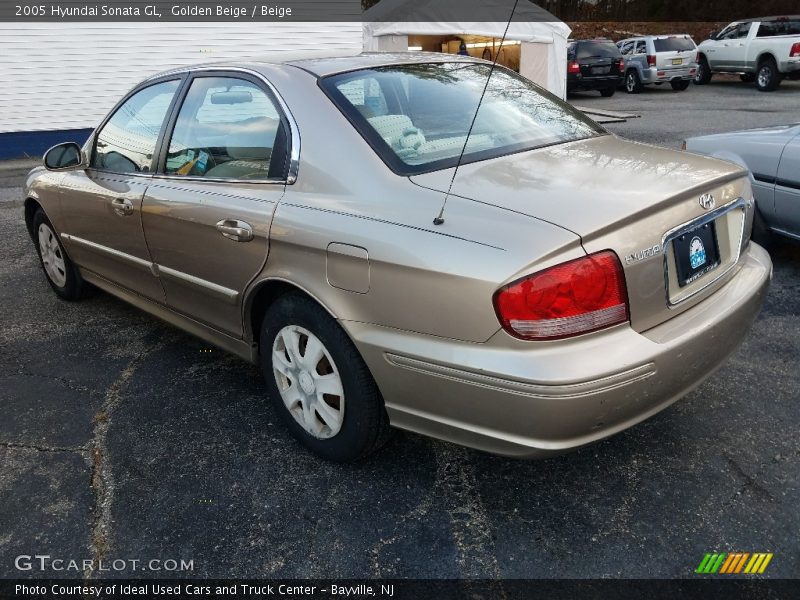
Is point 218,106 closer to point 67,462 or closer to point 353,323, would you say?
point 353,323

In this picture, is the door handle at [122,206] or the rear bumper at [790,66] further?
the rear bumper at [790,66]

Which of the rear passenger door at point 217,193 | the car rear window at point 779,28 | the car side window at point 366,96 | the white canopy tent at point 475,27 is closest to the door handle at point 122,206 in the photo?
the rear passenger door at point 217,193

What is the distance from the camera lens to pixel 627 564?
7.59 feet

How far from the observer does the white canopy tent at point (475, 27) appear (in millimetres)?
14172

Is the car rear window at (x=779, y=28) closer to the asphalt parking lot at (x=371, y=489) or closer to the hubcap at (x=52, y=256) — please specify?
the asphalt parking lot at (x=371, y=489)

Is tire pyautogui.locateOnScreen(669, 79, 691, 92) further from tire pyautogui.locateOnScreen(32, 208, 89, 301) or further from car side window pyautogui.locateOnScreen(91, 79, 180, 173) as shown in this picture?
car side window pyautogui.locateOnScreen(91, 79, 180, 173)

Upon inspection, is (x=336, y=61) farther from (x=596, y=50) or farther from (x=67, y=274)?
(x=596, y=50)

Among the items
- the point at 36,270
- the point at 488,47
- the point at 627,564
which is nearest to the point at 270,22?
the point at 488,47

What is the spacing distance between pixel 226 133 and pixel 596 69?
58.8ft

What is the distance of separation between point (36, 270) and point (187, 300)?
10.2 feet

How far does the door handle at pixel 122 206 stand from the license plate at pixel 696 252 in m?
2.59

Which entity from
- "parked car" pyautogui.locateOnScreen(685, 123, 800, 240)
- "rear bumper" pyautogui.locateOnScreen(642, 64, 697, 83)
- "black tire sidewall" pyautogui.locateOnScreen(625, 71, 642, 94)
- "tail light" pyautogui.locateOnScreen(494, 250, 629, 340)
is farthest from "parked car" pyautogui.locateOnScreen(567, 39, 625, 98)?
"tail light" pyautogui.locateOnScreen(494, 250, 629, 340)

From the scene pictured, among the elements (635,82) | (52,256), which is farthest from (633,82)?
(52,256)

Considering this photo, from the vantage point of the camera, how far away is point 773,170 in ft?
14.9
